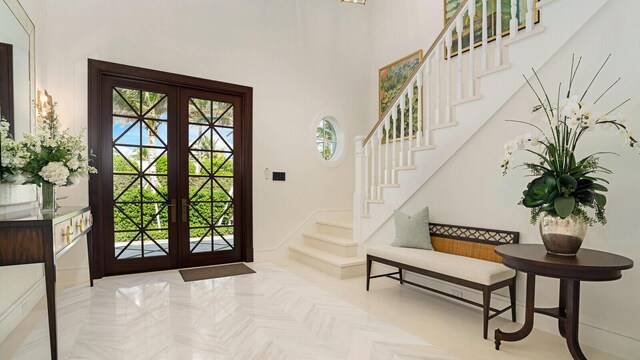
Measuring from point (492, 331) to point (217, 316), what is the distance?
231 cm

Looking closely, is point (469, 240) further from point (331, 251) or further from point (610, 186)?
point (331, 251)

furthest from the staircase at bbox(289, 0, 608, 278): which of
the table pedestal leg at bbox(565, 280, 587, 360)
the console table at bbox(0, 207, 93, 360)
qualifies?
the console table at bbox(0, 207, 93, 360)

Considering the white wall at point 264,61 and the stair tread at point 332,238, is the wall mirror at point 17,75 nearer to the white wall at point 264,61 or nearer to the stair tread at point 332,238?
the white wall at point 264,61

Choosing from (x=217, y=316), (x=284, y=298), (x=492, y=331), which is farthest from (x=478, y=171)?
(x=217, y=316)

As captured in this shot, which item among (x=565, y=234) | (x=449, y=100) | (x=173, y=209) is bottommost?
(x=173, y=209)

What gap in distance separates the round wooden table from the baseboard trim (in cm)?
358

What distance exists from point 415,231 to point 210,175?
288 cm

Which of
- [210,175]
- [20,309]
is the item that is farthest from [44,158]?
[210,175]

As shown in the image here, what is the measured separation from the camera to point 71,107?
12.6 ft

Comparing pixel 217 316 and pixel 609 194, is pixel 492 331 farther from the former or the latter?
pixel 217 316

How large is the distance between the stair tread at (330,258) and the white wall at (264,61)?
0.48 m

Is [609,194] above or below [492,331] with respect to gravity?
above

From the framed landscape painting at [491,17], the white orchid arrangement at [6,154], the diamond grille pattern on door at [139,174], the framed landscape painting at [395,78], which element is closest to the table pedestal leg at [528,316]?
the framed landscape painting at [491,17]

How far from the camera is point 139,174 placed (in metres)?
4.26
